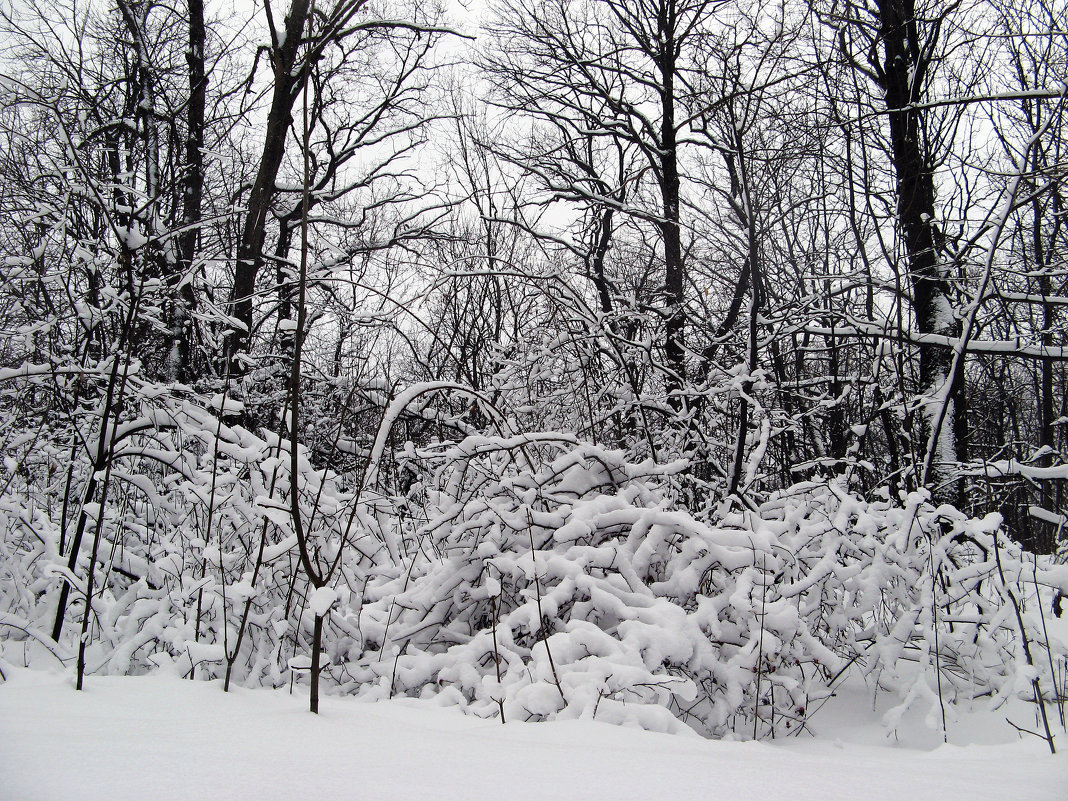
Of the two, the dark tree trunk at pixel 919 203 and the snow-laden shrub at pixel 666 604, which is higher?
the dark tree trunk at pixel 919 203

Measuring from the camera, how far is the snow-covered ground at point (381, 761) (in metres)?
0.94

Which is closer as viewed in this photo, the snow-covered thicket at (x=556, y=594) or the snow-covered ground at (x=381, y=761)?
the snow-covered ground at (x=381, y=761)

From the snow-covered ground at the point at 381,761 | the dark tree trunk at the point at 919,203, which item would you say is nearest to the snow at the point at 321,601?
the snow-covered ground at the point at 381,761

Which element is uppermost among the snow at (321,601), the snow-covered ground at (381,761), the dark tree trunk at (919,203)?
the dark tree trunk at (919,203)

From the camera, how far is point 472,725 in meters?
1.75

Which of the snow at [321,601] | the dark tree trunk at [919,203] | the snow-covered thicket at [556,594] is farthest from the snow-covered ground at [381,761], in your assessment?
the dark tree trunk at [919,203]

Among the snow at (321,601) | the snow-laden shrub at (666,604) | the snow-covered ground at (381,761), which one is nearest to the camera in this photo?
the snow-covered ground at (381,761)

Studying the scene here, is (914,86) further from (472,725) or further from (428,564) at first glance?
(472,725)

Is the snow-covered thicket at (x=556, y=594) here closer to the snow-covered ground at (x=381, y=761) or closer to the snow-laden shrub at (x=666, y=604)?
the snow-laden shrub at (x=666, y=604)

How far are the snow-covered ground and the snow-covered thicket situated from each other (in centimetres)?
43

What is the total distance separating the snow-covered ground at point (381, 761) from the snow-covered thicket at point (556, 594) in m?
0.43

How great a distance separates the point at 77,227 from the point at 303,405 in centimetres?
419

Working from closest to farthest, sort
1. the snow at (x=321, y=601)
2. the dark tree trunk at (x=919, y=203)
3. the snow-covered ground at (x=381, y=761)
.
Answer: the snow-covered ground at (x=381, y=761) → the snow at (x=321, y=601) → the dark tree trunk at (x=919, y=203)

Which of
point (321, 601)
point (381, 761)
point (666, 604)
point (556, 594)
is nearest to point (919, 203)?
point (666, 604)
